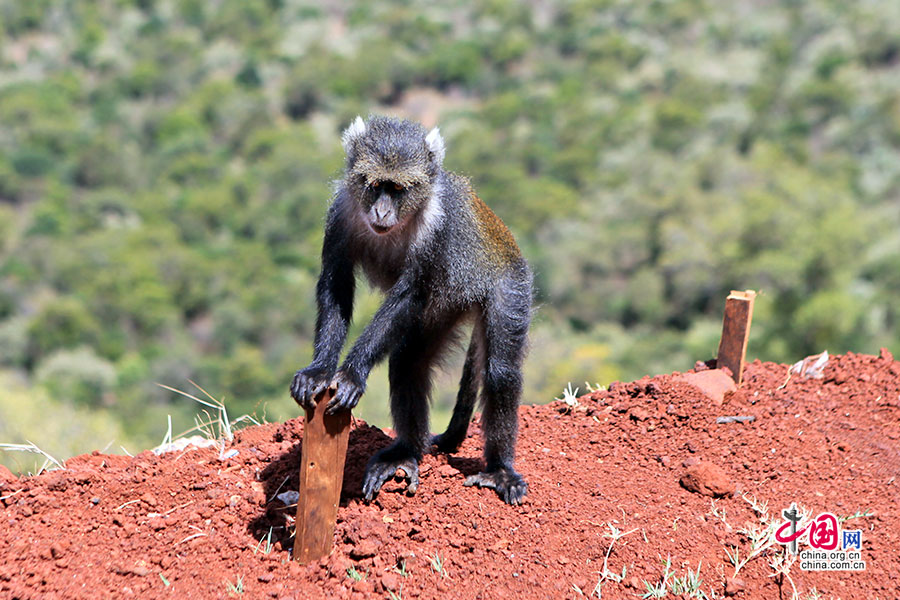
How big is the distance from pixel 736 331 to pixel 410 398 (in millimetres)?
3107

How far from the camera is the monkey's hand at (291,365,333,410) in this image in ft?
17.2

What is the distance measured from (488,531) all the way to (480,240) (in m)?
2.17

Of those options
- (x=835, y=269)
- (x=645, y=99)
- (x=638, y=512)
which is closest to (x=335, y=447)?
(x=638, y=512)

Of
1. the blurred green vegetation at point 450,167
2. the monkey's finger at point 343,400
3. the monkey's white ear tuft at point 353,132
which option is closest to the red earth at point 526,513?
the monkey's finger at point 343,400

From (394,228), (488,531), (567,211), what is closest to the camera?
(488,531)

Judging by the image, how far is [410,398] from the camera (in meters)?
6.62

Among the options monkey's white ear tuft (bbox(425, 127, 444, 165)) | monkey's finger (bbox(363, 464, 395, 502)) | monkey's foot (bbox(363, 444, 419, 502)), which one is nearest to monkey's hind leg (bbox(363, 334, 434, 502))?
monkey's foot (bbox(363, 444, 419, 502))

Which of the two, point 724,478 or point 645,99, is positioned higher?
point 645,99

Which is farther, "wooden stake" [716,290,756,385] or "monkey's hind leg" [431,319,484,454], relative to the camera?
"wooden stake" [716,290,756,385]

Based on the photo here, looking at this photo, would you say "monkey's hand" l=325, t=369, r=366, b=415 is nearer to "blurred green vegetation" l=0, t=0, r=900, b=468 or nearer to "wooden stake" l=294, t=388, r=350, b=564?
"wooden stake" l=294, t=388, r=350, b=564

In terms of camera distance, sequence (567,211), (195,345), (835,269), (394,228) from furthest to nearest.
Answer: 1. (567,211)
2. (195,345)
3. (835,269)
4. (394,228)

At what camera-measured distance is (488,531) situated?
5770 mm

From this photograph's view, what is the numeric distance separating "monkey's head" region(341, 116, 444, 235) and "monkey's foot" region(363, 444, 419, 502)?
5.59 ft

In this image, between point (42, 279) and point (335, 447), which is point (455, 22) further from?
point (335, 447)
